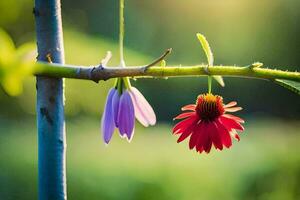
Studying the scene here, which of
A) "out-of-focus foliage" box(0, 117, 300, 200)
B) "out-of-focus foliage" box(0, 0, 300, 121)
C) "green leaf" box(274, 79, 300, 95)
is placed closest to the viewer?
"green leaf" box(274, 79, 300, 95)

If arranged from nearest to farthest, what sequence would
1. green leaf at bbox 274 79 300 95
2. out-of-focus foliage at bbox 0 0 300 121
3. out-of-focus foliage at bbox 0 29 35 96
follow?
1. out-of-focus foliage at bbox 0 29 35 96
2. green leaf at bbox 274 79 300 95
3. out-of-focus foliage at bbox 0 0 300 121

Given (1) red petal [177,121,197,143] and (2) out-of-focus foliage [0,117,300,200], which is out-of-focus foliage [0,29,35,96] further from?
(2) out-of-focus foliage [0,117,300,200]

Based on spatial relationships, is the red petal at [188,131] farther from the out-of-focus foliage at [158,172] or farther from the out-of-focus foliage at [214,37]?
the out-of-focus foliage at [214,37]

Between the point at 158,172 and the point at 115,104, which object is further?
the point at 158,172

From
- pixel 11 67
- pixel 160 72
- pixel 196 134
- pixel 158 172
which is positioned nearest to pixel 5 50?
pixel 11 67

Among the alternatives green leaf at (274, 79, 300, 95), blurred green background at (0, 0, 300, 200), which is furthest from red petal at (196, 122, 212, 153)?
blurred green background at (0, 0, 300, 200)

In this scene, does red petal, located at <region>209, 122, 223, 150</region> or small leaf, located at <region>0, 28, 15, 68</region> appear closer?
small leaf, located at <region>0, 28, 15, 68</region>

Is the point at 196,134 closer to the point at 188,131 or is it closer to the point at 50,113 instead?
the point at 188,131
